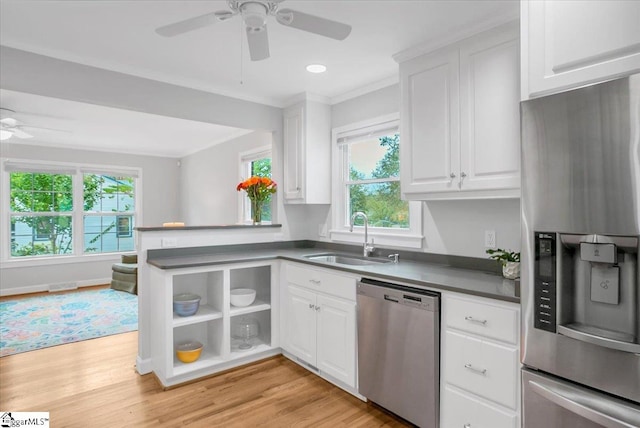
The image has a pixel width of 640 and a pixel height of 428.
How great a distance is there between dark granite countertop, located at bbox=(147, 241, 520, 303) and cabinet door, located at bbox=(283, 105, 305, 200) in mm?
603

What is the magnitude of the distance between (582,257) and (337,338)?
1.72m

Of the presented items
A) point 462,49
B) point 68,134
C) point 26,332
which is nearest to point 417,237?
point 462,49

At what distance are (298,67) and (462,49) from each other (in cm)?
125

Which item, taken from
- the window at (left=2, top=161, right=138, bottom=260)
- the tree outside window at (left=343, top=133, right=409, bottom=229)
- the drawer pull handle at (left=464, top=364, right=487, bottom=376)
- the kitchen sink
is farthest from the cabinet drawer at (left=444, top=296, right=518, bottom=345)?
the window at (left=2, top=161, right=138, bottom=260)

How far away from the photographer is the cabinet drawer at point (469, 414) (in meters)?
1.78

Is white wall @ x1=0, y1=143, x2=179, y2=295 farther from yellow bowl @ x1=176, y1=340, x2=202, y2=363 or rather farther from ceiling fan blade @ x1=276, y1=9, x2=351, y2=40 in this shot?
ceiling fan blade @ x1=276, y1=9, x2=351, y2=40

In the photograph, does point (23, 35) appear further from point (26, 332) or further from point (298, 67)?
point (26, 332)

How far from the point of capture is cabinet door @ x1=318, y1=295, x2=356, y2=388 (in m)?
2.55

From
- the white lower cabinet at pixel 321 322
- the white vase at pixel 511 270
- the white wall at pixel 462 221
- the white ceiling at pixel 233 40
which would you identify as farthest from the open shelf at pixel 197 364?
the white ceiling at pixel 233 40

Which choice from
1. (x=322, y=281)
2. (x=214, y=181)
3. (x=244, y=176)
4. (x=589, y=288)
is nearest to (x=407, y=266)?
(x=322, y=281)

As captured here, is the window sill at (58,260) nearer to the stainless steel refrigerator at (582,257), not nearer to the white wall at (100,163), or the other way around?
the white wall at (100,163)

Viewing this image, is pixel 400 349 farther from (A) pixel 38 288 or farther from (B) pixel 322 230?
(A) pixel 38 288

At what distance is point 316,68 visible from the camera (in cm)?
300

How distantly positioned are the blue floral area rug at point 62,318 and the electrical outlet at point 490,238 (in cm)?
364
